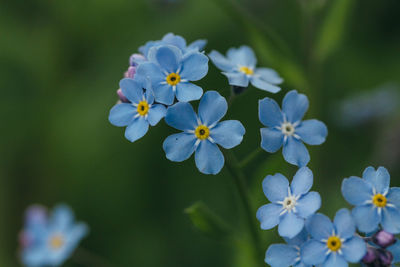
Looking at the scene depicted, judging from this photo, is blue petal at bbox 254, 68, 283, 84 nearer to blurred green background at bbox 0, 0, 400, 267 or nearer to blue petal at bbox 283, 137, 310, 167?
blue petal at bbox 283, 137, 310, 167

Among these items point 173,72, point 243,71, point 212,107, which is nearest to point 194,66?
point 173,72

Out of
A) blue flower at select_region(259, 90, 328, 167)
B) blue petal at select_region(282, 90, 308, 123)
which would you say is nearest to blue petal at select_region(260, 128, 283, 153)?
blue flower at select_region(259, 90, 328, 167)

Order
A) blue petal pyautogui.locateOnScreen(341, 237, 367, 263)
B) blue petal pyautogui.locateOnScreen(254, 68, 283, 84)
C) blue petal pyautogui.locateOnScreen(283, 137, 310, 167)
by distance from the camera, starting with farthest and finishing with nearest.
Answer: blue petal pyautogui.locateOnScreen(254, 68, 283, 84), blue petal pyautogui.locateOnScreen(283, 137, 310, 167), blue petal pyautogui.locateOnScreen(341, 237, 367, 263)

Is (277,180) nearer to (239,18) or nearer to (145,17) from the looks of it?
(239,18)

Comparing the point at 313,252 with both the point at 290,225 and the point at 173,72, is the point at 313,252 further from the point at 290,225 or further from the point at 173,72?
the point at 173,72

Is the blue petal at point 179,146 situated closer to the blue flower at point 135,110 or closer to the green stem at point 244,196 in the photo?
the blue flower at point 135,110
